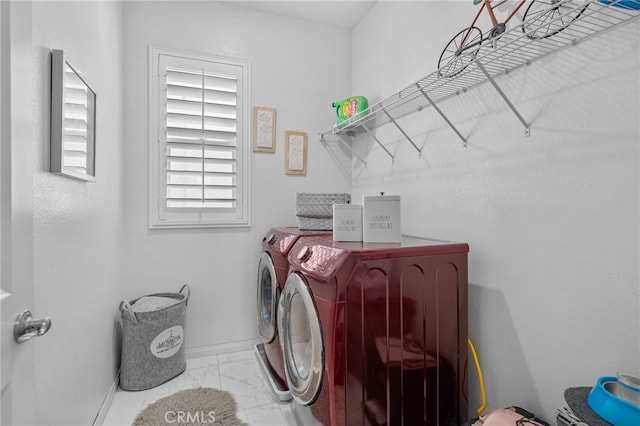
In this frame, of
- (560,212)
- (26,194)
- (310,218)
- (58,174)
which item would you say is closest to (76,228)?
(58,174)

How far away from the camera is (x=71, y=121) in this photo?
48.2 inches

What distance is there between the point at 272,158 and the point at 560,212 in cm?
202

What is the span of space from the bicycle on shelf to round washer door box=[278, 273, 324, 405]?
3.66 feet

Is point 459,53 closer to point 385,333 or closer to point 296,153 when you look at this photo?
point 385,333

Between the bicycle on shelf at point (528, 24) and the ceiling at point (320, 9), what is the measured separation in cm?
119

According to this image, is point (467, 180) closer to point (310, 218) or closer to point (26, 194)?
point (310, 218)

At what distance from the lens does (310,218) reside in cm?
219

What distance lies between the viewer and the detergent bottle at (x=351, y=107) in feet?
7.38

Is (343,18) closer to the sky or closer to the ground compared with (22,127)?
closer to the sky

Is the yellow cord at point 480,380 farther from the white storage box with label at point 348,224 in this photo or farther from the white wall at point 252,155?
the white wall at point 252,155

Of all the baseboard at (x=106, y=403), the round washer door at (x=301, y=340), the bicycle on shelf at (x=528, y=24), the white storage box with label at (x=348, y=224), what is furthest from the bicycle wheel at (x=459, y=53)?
the baseboard at (x=106, y=403)

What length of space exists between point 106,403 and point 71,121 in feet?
5.08

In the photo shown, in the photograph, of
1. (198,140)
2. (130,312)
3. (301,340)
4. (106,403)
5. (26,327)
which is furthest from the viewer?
(198,140)

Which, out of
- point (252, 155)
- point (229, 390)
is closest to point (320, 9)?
point (252, 155)
